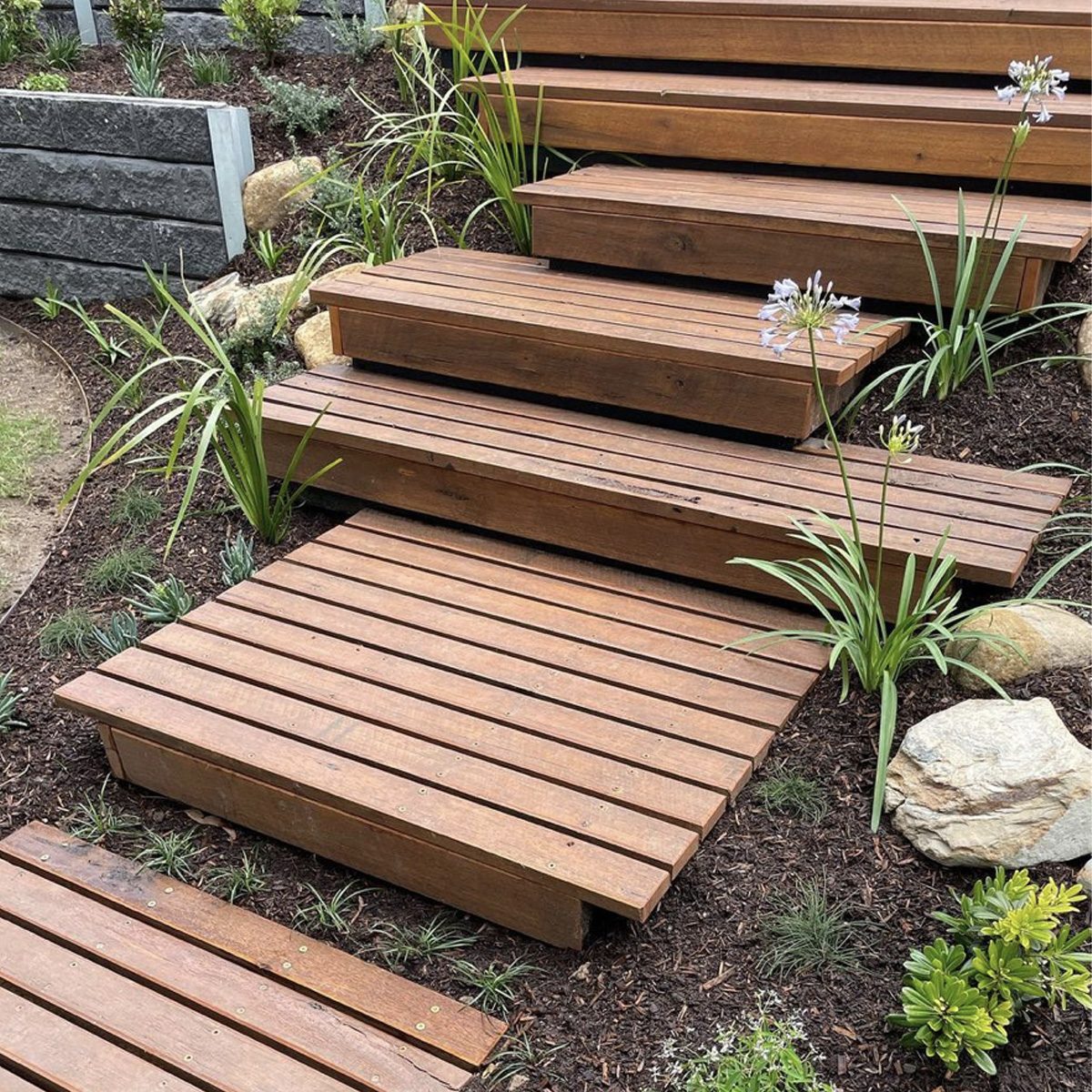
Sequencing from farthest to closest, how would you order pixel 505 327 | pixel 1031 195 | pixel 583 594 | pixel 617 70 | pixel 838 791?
pixel 617 70
pixel 1031 195
pixel 505 327
pixel 583 594
pixel 838 791

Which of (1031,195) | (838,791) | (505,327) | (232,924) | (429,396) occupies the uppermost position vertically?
(1031,195)

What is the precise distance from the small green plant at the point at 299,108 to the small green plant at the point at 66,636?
2.45 meters

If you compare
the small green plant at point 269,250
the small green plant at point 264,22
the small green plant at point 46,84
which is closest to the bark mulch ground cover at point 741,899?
the small green plant at point 269,250

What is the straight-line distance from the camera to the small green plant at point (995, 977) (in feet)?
5.36

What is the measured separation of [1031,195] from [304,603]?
2329 millimetres

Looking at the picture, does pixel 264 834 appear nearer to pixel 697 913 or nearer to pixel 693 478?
pixel 697 913

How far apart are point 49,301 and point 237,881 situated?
3266 mm

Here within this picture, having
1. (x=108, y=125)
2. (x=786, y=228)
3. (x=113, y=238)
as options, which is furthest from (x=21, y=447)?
(x=786, y=228)

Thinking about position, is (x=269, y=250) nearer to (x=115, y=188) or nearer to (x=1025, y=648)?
(x=115, y=188)

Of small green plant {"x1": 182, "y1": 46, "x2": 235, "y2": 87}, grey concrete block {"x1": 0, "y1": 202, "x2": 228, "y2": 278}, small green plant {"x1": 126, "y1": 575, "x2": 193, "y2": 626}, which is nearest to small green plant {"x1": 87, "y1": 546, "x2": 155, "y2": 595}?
small green plant {"x1": 126, "y1": 575, "x2": 193, "y2": 626}

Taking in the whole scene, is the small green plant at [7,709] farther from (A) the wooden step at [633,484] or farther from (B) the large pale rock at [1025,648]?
(B) the large pale rock at [1025,648]

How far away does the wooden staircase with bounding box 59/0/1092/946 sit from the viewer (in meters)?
2.13

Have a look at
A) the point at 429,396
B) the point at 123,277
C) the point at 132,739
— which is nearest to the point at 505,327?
the point at 429,396

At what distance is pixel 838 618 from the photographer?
8.34 feet
